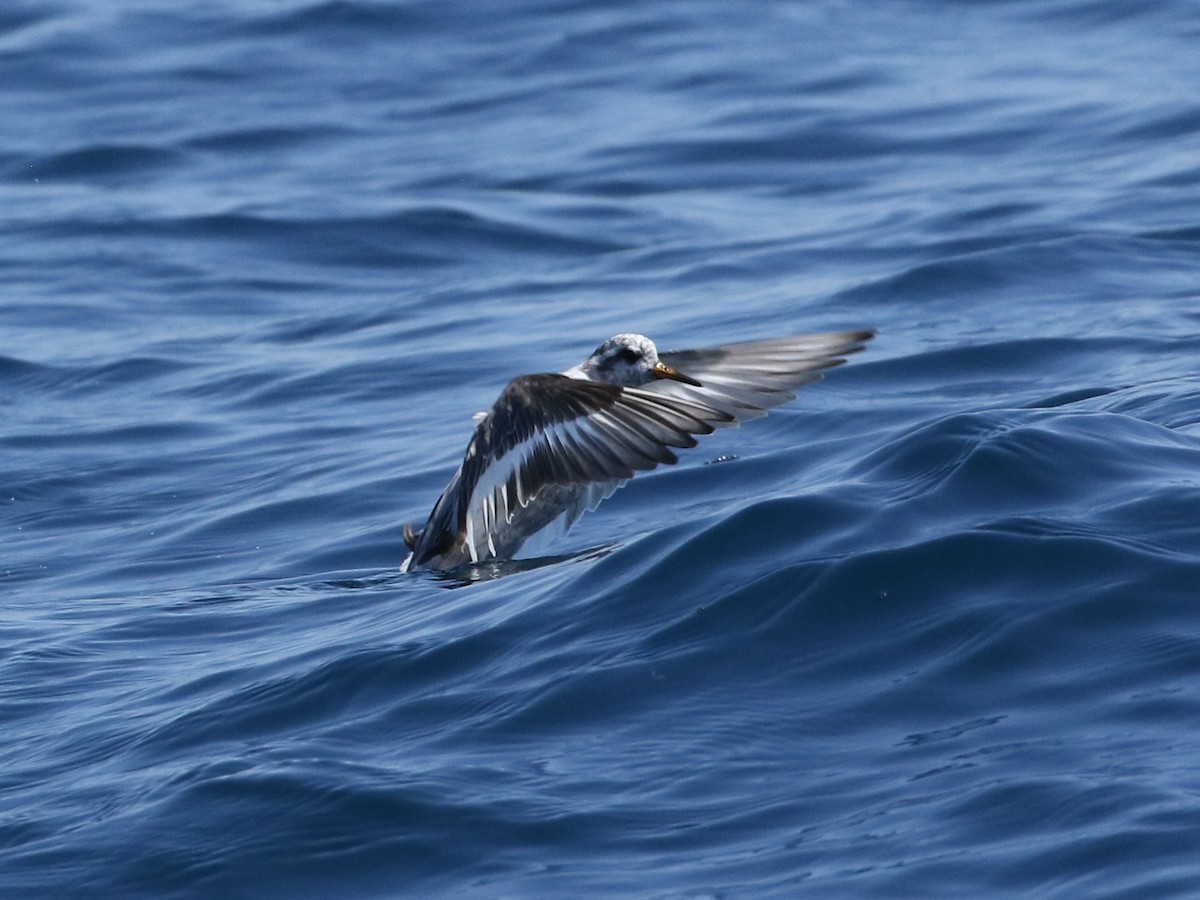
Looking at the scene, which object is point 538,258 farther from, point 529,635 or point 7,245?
point 529,635

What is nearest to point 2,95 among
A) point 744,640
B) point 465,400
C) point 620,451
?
point 465,400

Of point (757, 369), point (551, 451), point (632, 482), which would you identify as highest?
point (757, 369)

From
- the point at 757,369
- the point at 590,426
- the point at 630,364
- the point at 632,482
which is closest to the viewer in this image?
the point at 590,426

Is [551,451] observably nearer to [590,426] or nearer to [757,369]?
[590,426]

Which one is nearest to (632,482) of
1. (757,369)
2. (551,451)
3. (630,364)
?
(630,364)

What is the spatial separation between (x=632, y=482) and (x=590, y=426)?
1.63m

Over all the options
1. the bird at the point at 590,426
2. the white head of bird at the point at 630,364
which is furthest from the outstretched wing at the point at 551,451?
the white head of bird at the point at 630,364

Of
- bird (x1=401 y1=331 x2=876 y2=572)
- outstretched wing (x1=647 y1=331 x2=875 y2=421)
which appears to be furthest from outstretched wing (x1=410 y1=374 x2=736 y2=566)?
outstretched wing (x1=647 y1=331 x2=875 y2=421)

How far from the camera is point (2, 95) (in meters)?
18.6

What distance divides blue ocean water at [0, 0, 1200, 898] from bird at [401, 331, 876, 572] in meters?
0.26

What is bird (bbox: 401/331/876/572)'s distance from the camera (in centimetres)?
666

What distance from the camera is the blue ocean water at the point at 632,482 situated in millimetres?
4625

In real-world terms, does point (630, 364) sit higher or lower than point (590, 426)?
higher

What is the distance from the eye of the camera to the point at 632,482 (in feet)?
27.5
